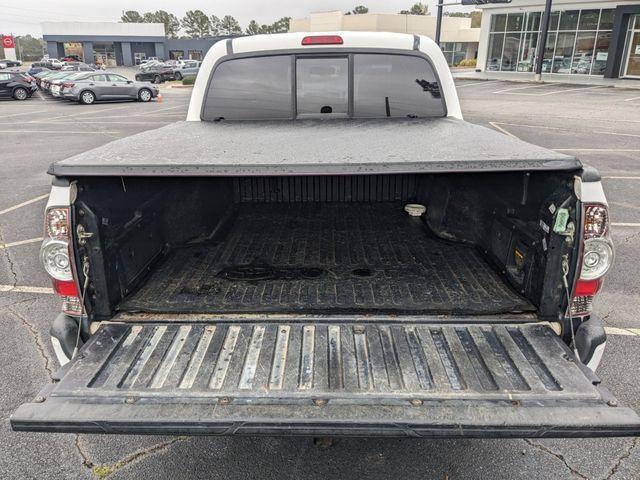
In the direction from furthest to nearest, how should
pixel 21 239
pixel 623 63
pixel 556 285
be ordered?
pixel 623 63
pixel 21 239
pixel 556 285

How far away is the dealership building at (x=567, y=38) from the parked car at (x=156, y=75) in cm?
2534

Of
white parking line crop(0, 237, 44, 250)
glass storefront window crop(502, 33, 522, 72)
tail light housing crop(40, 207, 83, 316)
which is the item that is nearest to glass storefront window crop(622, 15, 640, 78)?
glass storefront window crop(502, 33, 522, 72)

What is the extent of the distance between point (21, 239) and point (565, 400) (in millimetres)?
6438

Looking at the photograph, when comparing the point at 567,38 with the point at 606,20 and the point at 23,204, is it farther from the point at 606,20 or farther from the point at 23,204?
the point at 23,204

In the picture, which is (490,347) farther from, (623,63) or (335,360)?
(623,63)

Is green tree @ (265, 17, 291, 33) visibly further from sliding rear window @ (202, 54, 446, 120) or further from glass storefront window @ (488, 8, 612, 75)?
sliding rear window @ (202, 54, 446, 120)

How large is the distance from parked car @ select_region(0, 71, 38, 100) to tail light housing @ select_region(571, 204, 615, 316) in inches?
1191

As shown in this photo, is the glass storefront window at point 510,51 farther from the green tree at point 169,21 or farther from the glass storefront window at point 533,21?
the green tree at point 169,21

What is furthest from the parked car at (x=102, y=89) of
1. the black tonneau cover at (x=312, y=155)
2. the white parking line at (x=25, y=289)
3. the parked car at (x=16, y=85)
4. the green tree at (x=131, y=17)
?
the green tree at (x=131, y=17)

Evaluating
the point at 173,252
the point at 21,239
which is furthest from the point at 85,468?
the point at 21,239

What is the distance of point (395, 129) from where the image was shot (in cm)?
A: 351

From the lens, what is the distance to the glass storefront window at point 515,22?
33938 mm

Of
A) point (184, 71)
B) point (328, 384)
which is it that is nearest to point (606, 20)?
point (184, 71)

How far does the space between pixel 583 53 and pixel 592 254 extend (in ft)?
115
